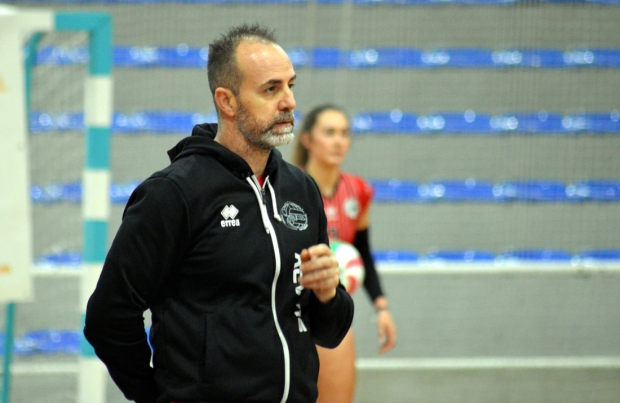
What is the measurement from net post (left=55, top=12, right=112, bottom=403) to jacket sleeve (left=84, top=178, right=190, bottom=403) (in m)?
1.43

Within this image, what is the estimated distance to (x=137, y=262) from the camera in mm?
1666

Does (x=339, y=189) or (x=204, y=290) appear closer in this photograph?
(x=204, y=290)

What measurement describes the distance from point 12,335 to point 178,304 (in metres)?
1.70

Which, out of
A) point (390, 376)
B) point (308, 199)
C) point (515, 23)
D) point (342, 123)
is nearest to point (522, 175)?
point (515, 23)

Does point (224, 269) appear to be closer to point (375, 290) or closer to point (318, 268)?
point (318, 268)

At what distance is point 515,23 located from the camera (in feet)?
19.4

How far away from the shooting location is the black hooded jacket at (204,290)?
66.1 inches

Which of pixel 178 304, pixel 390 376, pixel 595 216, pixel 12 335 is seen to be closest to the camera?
pixel 178 304

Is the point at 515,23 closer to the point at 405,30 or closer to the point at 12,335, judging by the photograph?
the point at 405,30

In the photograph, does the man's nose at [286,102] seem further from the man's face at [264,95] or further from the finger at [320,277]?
the finger at [320,277]

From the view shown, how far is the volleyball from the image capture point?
3.33m

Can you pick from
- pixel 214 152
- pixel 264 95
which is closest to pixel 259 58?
pixel 264 95

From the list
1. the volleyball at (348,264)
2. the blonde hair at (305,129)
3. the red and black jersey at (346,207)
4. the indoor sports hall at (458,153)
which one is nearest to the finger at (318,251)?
the volleyball at (348,264)

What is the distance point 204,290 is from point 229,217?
0.17 metres
